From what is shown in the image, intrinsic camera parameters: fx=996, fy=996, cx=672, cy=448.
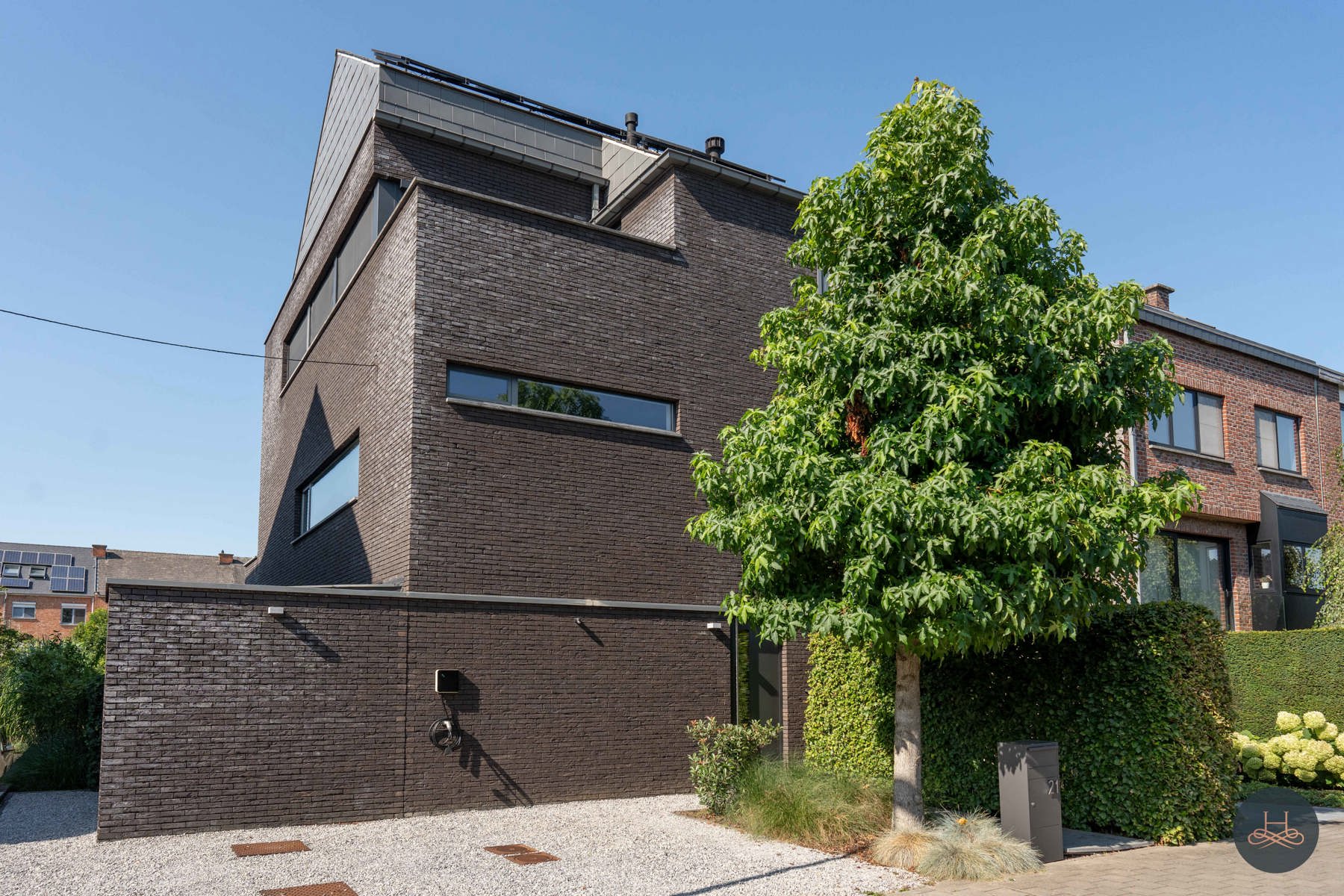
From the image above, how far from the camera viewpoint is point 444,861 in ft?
27.6

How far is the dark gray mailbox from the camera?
8633 millimetres

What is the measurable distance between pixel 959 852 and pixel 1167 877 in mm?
1575

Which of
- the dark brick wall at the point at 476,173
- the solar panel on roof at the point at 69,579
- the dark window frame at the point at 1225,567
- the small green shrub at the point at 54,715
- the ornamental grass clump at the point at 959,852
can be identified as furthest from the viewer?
the solar panel on roof at the point at 69,579

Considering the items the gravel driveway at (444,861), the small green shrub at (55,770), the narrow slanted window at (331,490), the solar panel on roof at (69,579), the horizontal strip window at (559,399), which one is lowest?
the small green shrub at (55,770)

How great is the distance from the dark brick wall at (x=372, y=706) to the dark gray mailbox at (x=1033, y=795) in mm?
4577

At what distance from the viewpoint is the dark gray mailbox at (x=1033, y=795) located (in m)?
8.63

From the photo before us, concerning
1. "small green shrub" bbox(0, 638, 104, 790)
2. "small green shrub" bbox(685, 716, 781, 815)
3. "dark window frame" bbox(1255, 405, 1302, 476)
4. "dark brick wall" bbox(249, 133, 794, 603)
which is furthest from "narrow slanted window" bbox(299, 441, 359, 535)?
"dark window frame" bbox(1255, 405, 1302, 476)

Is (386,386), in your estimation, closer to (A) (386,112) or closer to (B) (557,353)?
(B) (557,353)

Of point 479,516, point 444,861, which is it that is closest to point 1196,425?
point 479,516

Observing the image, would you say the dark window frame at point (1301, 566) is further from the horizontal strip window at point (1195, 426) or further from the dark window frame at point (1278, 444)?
the horizontal strip window at point (1195, 426)

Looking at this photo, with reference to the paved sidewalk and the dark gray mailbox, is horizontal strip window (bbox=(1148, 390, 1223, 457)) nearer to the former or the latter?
the paved sidewalk

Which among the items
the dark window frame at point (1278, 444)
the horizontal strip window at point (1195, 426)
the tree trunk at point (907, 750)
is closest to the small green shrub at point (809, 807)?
the tree trunk at point (907, 750)

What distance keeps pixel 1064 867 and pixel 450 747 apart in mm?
6203

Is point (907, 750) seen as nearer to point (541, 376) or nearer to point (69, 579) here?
point (541, 376)
